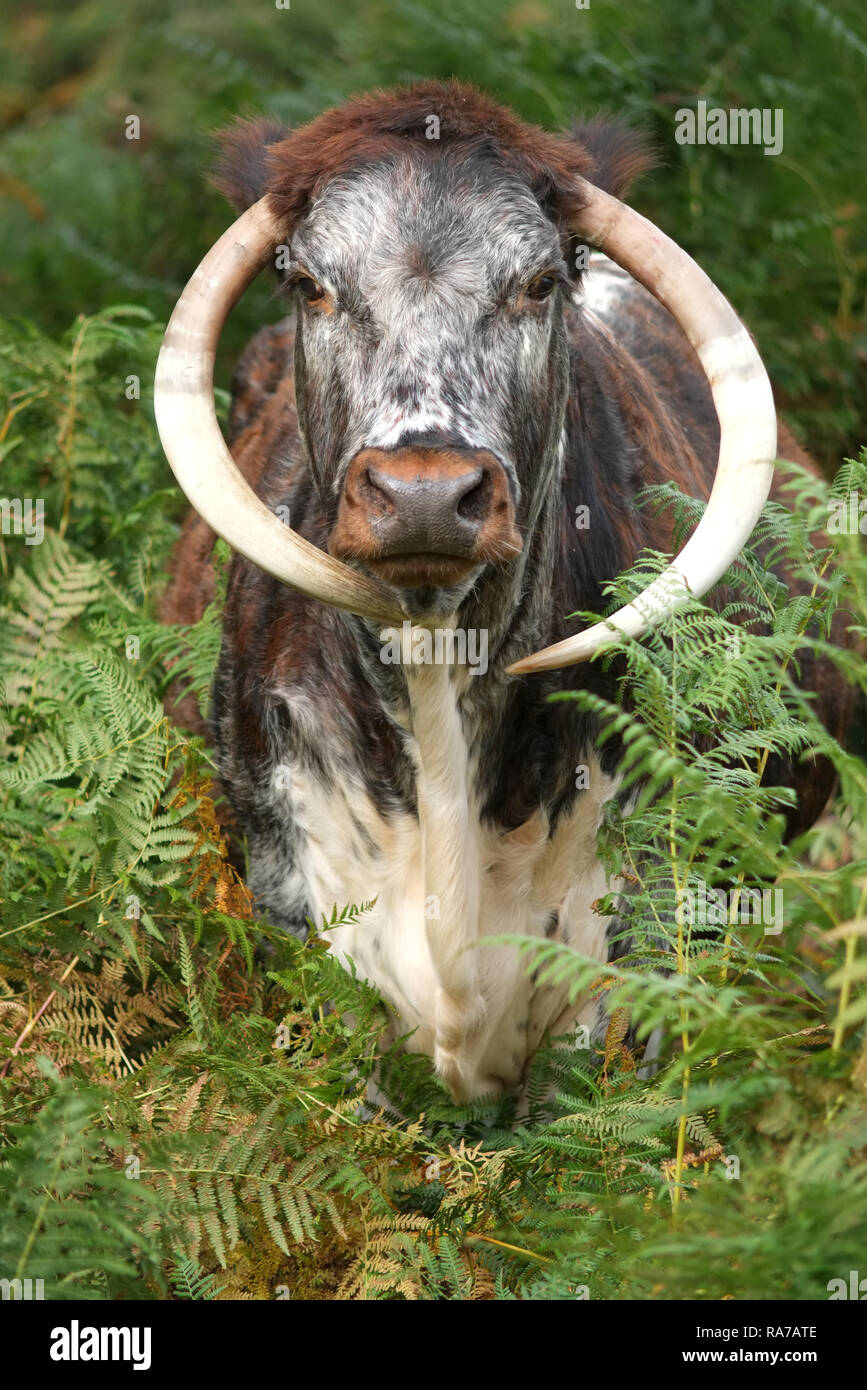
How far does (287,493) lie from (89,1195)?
2404 mm

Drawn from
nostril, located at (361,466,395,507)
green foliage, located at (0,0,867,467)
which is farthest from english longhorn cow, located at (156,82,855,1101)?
green foliage, located at (0,0,867,467)

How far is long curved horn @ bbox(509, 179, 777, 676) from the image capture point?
423 cm

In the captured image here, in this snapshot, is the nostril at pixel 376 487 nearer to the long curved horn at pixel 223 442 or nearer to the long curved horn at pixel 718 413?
the long curved horn at pixel 223 442

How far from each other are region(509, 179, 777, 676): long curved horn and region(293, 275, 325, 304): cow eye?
0.80m

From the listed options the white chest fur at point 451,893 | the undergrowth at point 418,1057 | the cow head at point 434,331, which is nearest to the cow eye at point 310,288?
the cow head at point 434,331

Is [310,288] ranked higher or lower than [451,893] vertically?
higher

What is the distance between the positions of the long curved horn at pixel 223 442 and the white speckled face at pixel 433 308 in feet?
0.70

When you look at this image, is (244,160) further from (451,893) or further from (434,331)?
A: (451,893)

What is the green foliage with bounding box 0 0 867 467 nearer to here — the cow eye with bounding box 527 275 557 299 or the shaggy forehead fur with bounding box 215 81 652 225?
the shaggy forehead fur with bounding box 215 81 652 225

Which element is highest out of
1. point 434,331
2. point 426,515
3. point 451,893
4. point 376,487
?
point 434,331

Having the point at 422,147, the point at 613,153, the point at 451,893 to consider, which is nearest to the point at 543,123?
the point at 613,153

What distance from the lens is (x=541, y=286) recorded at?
4.50 m

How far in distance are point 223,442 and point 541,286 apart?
982mm

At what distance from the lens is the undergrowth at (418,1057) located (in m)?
3.35
